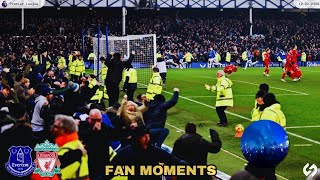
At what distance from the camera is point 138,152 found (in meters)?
7.70

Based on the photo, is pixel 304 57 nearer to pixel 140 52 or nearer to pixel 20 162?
pixel 140 52

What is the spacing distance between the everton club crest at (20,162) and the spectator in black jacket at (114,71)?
1278 cm

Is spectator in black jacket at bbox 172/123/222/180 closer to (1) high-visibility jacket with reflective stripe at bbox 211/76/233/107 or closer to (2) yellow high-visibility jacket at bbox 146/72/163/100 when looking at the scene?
(1) high-visibility jacket with reflective stripe at bbox 211/76/233/107

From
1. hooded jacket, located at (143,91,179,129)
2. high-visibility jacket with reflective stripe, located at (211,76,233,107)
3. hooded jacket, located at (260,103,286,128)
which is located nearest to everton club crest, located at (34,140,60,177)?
hooded jacket, located at (260,103,286,128)

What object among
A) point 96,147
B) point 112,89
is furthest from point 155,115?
point 112,89

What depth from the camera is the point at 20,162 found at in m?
8.63

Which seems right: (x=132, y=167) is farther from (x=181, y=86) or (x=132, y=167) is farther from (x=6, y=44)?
(x=6, y=44)

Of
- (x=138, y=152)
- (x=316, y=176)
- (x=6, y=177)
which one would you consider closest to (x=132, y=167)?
(x=138, y=152)

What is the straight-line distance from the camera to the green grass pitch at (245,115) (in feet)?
47.4

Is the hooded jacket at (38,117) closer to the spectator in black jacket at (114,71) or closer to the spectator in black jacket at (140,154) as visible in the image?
the spectator in black jacket at (140,154)

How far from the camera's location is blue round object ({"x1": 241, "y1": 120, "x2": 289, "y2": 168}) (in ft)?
14.7

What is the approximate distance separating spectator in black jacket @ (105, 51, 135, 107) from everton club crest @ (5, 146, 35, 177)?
12778mm

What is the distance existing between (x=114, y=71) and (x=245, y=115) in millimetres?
4915

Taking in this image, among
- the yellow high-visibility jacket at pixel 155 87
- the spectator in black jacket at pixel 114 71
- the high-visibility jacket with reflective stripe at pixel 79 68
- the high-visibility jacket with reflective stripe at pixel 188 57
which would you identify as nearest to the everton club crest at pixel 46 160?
the spectator in black jacket at pixel 114 71
